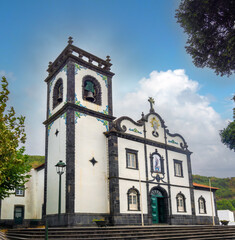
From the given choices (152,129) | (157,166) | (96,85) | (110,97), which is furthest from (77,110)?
(157,166)

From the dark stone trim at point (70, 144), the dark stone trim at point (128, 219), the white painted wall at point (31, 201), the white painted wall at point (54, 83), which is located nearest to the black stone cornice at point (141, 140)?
the dark stone trim at point (70, 144)

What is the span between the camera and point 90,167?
68.8 ft

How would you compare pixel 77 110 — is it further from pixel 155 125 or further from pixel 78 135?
pixel 155 125

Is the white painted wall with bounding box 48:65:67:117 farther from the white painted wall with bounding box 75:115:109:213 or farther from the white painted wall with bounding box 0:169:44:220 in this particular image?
the white painted wall with bounding box 0:169:44:220

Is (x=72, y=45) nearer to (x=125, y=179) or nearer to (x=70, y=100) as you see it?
(x=70, y=100)

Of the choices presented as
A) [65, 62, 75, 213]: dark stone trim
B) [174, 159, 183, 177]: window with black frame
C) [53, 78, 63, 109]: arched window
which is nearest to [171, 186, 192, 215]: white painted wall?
[174, 159, 183, 177]: window with black frame

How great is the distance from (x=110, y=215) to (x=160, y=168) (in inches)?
264

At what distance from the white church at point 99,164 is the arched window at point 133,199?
7cm

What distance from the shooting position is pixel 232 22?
1141 cm

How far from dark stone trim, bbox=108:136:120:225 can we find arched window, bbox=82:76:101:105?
11.0 feet

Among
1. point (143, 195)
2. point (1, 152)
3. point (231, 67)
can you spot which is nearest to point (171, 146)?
point (143, 195)

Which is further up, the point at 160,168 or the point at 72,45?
the point at 72,45

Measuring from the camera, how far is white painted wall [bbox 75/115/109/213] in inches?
784

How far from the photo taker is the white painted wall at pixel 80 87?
22.2 meters
